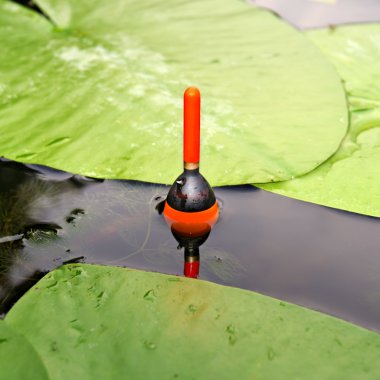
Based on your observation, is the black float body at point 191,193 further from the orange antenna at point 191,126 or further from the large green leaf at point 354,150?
the large green leaf at point 354,150

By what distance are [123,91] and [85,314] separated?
0.78m

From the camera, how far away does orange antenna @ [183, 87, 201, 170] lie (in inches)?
45.2

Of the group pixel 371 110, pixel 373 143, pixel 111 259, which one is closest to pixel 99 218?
pixel 111 259

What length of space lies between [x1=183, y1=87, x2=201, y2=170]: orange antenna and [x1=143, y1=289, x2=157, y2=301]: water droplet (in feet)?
1.02

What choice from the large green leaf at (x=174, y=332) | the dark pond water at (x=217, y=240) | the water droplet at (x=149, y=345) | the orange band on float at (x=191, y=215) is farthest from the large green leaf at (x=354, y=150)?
the water droplet at (x=149, y=345)

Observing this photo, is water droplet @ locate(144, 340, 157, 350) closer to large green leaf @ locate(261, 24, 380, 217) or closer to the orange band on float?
the orange band on float

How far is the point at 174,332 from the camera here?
3.04ft

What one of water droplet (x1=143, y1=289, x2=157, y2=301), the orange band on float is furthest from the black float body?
water droplet (x1=143, y1=289, x2=157, y2=301)

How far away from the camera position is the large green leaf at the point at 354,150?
50.2 inches

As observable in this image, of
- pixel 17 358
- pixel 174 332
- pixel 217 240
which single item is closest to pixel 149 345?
pixel 174 332

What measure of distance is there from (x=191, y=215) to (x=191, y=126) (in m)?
0.19

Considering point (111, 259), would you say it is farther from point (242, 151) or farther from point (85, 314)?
point (242, 151)

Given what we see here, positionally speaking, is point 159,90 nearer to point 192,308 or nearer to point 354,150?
point 354,150

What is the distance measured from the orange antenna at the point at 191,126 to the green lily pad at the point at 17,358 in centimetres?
49
